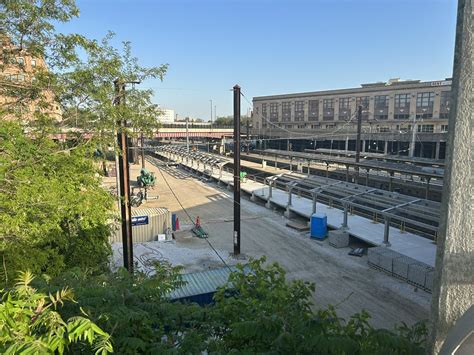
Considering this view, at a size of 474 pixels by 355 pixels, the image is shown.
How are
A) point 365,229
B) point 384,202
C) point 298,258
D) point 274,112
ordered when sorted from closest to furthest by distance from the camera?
1. point 298,258
2. point 384,202
3. point 365,229
4. point 274,112

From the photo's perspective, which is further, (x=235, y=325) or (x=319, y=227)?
(x=319, y=227)

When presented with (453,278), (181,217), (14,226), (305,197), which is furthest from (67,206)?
(305,197)

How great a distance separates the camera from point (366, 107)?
6925 cm

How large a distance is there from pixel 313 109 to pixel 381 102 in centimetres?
1718

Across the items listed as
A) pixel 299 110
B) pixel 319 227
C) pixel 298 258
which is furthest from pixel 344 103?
pixel 298 258

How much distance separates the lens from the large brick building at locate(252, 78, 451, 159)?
54.5m

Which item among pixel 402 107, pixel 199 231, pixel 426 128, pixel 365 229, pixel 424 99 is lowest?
pixel 199 231

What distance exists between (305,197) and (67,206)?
84.5ft

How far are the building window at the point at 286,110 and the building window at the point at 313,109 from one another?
6773 mm

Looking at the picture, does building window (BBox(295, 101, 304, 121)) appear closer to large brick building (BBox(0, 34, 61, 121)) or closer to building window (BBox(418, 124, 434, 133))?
building window (BBox(418, 124, 434, 133))

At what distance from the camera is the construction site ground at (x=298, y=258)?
13016 millimetres

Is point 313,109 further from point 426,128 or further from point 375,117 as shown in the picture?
point 426,128

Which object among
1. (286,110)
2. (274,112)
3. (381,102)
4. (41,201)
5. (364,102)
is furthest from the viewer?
(274,112)

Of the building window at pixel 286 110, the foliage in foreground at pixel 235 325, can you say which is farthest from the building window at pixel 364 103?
the foliage in foreground at pixel 235 325
